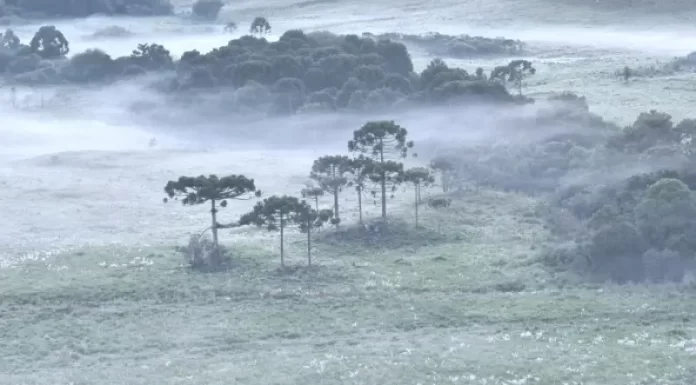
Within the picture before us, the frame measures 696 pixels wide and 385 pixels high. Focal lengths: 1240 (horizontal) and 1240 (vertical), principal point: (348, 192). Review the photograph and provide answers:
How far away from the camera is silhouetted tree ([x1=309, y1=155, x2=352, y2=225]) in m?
43.4

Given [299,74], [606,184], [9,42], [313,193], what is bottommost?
[606,184]

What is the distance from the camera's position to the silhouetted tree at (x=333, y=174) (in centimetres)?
4338

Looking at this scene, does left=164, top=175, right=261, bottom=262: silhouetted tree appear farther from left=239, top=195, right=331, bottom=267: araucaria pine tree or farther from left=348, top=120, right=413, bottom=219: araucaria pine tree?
left=348, top=120, right=413, bottom=219: araucaria pine tree

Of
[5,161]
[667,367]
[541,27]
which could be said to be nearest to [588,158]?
[667,367]

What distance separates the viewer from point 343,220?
43.8 metres

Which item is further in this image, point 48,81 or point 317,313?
point 48,81

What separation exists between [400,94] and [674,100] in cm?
1486

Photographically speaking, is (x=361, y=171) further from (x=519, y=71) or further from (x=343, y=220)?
(x=519, y=71)

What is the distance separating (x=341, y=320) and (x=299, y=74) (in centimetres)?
4261

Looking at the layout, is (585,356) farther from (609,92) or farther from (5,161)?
(609,92)

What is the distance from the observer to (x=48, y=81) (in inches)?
3364

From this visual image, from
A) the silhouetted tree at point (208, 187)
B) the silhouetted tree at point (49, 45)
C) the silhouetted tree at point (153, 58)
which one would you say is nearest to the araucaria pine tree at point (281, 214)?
the silhouetted tree at point (208, 187)

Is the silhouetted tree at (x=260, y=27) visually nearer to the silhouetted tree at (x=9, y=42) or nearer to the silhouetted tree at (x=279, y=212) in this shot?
the silhouetted tree at (x=9, y=42)

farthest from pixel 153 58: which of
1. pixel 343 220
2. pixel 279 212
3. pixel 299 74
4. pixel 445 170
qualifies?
pixel 279 212
